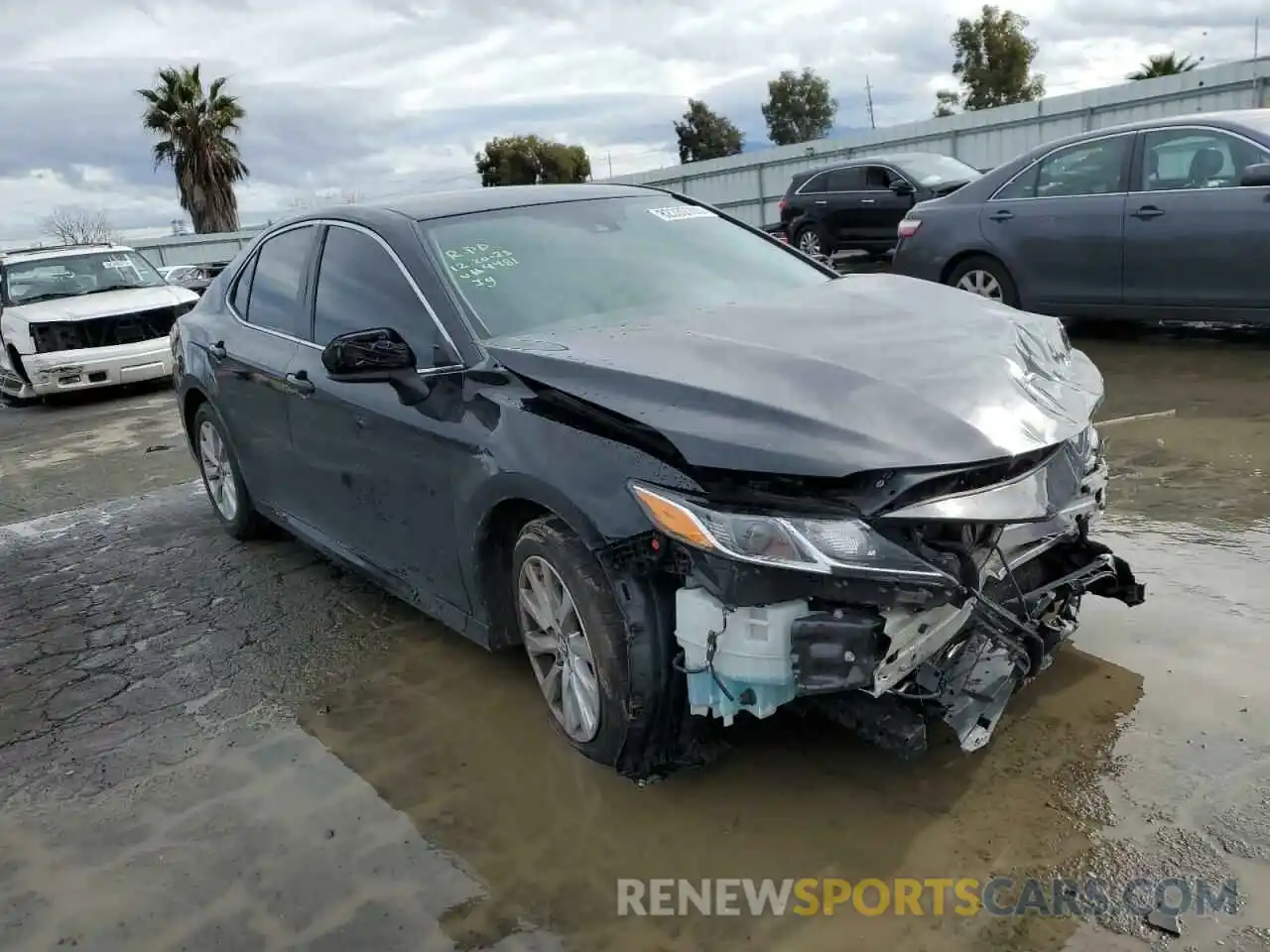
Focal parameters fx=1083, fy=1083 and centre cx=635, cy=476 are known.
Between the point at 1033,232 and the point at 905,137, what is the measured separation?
15986 mm

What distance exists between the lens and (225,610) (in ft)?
15.9

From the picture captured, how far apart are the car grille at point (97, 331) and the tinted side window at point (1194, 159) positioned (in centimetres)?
964

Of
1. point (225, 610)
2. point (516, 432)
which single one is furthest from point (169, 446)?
point (516, 432)

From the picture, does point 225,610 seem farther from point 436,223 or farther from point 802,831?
point 802,831

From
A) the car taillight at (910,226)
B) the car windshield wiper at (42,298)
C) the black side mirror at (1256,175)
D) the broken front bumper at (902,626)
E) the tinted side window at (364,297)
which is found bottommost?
the broken front bumper at (902,626)

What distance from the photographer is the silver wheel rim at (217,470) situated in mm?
5586

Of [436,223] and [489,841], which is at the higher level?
[436,223]

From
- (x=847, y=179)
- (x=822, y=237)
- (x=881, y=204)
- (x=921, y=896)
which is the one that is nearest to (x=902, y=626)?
(x=921, y=896)

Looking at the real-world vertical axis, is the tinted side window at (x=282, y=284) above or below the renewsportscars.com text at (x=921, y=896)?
above

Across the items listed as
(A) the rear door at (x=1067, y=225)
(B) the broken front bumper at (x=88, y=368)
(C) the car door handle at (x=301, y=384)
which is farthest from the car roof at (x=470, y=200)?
(B) the broken front bumper at (x=88, y=368)

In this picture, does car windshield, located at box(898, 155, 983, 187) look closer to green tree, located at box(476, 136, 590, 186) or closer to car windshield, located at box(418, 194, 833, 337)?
car windshield, located at box(418, 194, 833, 337)

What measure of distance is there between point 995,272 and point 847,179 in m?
8.07

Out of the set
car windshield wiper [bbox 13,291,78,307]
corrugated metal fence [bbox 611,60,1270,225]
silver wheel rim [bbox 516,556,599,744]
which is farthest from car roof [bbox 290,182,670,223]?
corrugated metal fence [bbox 611,60,1270,225]

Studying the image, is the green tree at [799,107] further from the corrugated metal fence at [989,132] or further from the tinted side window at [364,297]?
the tinted side window at [364,297]
